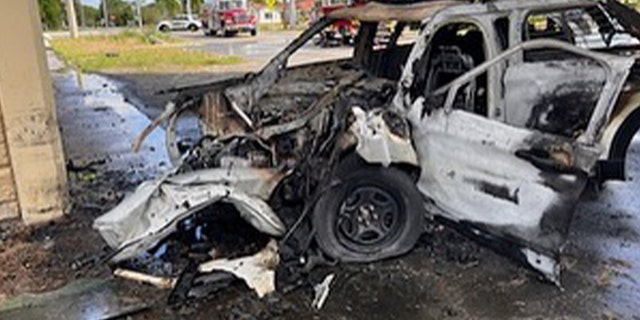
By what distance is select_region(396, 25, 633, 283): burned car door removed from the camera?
3971 mm

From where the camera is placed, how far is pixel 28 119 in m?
5.81

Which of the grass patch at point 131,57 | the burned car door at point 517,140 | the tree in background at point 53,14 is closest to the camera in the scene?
the burned car door at point 517,140

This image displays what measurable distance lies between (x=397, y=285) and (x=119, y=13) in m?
77.9

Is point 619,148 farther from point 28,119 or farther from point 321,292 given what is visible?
point 28,119

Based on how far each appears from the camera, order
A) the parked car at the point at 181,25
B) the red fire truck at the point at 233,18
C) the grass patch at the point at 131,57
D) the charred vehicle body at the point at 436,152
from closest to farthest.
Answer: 1. the charred vehicle body at the point at 436,152
2. the grass patch at the point at 131,57
3. the red fire truck at the point at 233,18
4. the parked car at the point at 181,25

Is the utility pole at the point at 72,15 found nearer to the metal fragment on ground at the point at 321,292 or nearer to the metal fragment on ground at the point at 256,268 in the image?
the metal fragment on ground at the point at 256,268

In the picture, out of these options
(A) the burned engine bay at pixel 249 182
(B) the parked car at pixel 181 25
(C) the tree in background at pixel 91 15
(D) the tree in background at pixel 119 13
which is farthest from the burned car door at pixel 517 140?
(C) the tree in background at pixel 91 15

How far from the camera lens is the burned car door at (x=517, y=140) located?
13.0ft

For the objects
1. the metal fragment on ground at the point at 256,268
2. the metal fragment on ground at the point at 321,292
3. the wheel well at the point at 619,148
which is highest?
the wheel well at the point at 619,148

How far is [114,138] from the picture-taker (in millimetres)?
9789

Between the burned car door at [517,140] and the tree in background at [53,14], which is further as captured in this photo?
the tree in background at [53,14]

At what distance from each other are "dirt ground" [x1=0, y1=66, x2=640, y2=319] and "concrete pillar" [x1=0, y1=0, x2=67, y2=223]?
33 centimetres

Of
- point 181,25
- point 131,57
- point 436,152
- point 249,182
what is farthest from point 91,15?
point 436,152

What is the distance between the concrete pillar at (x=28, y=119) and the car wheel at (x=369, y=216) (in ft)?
10.2
